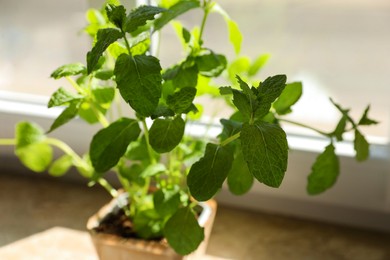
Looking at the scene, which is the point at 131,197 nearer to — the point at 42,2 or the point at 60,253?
the point at 60,253

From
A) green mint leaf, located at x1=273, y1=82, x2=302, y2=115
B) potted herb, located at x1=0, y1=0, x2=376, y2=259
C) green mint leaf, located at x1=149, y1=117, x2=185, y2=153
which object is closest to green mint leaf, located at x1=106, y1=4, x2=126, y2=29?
potted herb, located at x1=0, y1=0, x2=376, y2=259

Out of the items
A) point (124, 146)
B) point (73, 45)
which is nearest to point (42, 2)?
point (73, 45)

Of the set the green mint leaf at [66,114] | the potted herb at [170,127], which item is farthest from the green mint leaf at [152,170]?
the green mint leaf at [66,114]

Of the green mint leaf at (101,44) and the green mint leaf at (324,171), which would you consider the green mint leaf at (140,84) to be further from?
the green mint leaf at (324,171)

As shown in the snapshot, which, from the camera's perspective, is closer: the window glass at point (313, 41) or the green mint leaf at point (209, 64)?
the green mint leaf at point (209, 64)

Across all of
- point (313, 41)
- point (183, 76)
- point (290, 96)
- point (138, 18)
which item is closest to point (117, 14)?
point (138, 18)

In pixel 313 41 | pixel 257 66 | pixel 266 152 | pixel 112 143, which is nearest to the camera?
pixel 266 152

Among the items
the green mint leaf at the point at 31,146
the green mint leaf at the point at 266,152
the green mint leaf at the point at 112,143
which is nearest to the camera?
the green mint leaf at the point at 266,152

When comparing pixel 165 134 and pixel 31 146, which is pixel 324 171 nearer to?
pixel 165 134
